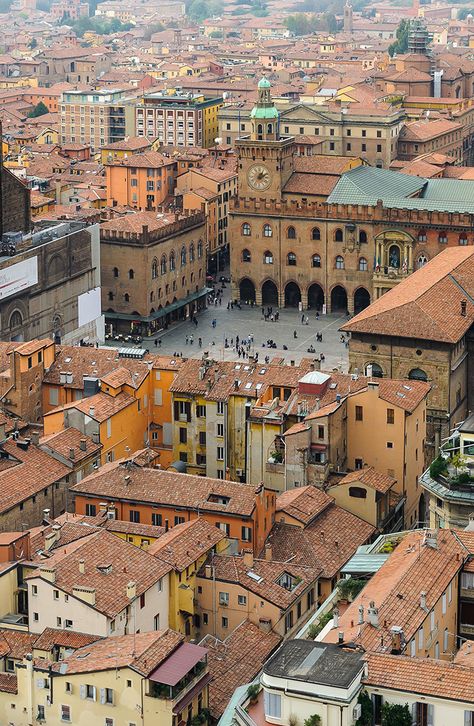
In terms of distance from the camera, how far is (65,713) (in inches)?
2037

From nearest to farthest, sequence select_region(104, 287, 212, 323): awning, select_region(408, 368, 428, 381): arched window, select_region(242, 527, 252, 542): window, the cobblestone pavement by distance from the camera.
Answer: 1. select_region(242, 527, 252, 542): window
2. select_region(408, 368, 428, 381): arched window
3. the cobblestone pavement
4. select_region(104, 287, 212, 323): awning

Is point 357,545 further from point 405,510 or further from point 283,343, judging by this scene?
point 283,343

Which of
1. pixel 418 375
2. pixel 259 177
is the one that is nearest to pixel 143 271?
pixel 259 177

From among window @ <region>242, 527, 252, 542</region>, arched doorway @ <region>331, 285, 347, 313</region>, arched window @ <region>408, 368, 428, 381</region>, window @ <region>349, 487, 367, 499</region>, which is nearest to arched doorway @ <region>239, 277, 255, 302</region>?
arched doorway @ <region>331, 285, 347, 313</region>

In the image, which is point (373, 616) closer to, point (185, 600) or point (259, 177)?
point (185, 600)

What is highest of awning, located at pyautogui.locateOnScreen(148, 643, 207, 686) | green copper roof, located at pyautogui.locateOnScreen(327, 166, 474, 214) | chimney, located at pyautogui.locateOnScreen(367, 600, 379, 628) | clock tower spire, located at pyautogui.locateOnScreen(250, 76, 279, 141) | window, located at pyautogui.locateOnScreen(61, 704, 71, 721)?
clock tower spire, located at pyautogui.locateOnScreen(250, 76, 279, 141)

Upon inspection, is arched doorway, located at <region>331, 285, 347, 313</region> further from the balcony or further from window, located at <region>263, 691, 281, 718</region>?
window, located at <region>263, 691, 281, 718</region>

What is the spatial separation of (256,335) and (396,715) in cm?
7076

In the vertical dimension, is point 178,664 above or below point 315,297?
above

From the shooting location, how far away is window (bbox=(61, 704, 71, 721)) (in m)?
51.6

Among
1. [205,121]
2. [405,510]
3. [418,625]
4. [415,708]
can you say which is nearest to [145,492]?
[405,510]

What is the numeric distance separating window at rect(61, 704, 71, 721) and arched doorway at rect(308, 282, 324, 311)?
72.6 metres

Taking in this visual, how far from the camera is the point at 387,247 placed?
11825cm

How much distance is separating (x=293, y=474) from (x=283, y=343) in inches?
1526
